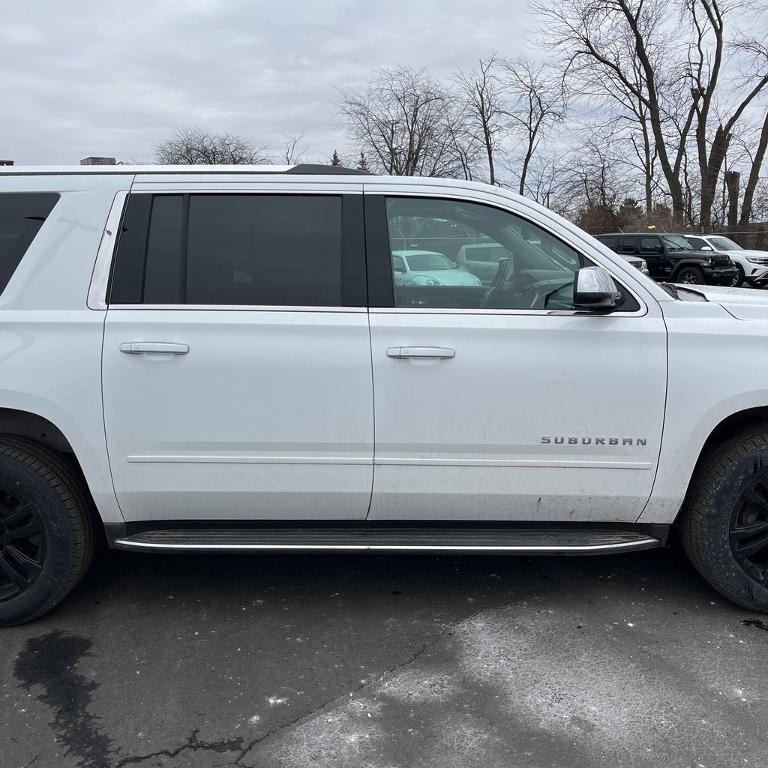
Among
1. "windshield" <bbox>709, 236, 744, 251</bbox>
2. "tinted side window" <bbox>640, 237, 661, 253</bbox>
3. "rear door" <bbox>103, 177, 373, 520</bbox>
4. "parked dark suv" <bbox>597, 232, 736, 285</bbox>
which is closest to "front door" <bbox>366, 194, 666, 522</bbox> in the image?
"rear door" <bbox>103, 177, 373, 520</bbox>

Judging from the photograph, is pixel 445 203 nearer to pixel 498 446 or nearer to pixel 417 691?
pixel 498 446

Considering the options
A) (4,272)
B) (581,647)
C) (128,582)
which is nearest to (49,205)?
(4,272)

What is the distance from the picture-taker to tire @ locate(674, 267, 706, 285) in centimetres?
1886

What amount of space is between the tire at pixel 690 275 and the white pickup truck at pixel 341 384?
56.6ft

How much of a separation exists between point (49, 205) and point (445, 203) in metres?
1.72

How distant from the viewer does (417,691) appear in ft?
8.90

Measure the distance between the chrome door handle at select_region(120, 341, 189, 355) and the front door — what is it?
2.61 feet

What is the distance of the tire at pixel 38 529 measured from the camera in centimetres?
301

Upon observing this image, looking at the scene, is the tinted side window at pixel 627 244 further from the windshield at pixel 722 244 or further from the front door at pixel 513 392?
the front door at pixel 513 392

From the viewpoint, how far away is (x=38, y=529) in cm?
307

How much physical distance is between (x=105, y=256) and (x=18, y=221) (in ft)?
1.40

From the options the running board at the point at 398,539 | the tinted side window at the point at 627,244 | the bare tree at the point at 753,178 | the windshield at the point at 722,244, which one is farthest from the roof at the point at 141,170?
the bare tree at the point at 753,178

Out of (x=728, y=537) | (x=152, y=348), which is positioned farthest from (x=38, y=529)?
(x=728, y=537)

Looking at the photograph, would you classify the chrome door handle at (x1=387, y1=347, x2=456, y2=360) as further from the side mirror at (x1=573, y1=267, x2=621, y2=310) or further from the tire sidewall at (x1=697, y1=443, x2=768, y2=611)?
the tire sidewall at (x1=697, y1=443, x2=768, y2=611)
